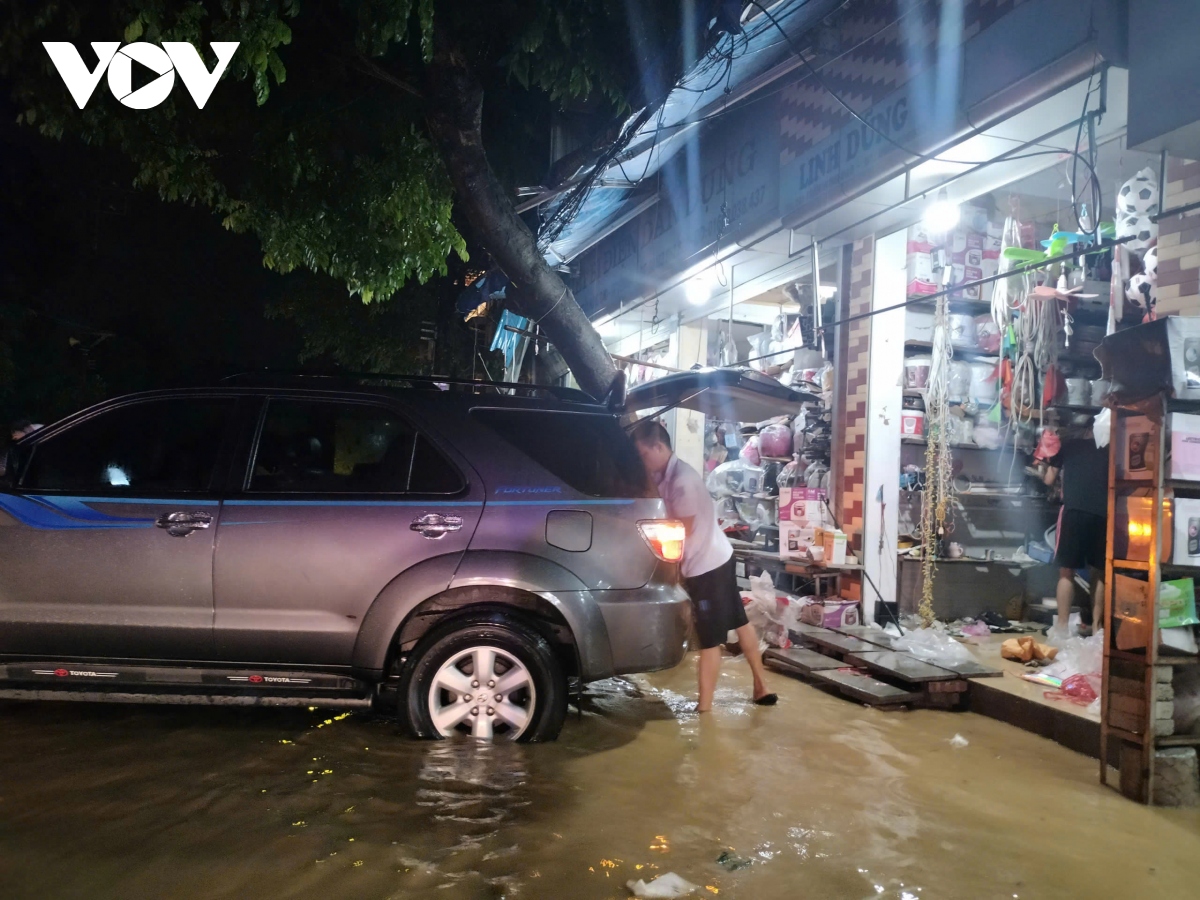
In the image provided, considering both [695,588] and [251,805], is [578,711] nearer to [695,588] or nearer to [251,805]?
[695,588]

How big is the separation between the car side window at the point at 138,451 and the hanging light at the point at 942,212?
5507 millimetres

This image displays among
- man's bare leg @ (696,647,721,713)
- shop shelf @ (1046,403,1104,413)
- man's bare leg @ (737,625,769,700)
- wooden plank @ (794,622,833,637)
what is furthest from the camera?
shop shelf @ (1046,403,1104,413)

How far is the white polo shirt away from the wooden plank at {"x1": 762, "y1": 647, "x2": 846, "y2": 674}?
149 centimetres

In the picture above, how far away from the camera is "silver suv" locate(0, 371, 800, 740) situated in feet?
13.5

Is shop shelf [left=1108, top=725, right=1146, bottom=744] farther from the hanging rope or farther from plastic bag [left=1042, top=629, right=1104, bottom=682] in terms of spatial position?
the hanging rope

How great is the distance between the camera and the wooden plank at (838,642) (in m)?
6.61

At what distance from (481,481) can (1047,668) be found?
434 cm

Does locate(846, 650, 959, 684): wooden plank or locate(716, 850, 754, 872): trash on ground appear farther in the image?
locate(846, 650, 959, 684): wooden plank

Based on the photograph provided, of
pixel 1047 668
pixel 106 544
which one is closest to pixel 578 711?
pixel 106 544

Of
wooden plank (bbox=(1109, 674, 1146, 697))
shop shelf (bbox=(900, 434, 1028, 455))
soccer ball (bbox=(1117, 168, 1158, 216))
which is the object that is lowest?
wooden plank (bbox=(1109, 674, 1146, 697))

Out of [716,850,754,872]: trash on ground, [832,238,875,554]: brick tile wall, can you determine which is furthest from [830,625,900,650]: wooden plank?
[716,850,754,872]: trash on ground

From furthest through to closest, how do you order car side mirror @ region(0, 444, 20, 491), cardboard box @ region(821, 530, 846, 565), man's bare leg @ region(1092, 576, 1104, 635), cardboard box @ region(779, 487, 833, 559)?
cardboard box @ region(779, 487, 833, 559) → cardboard box @ region(821, 530, 846, 565) → man's bare leg @ region(1092, 576, 1104, 635) → car side mirror @ region(0, 444, 20, 491)

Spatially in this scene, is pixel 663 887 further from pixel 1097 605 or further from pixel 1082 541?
pixel 1082 541

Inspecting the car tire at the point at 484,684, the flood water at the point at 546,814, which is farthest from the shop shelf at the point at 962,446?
the car tire at the point at 484,684
